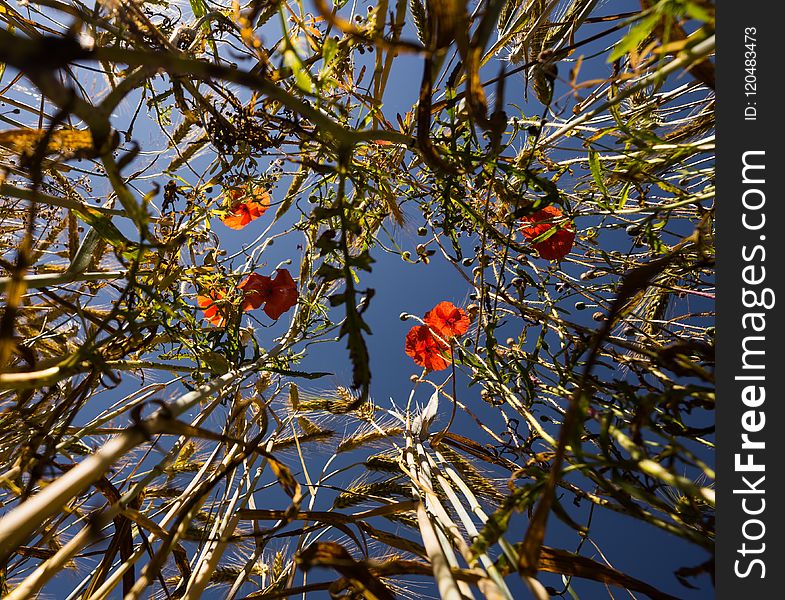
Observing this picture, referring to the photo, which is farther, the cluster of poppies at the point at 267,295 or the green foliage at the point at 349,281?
the cluster of poppies at the point at 267,295

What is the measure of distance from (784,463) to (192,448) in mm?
1294

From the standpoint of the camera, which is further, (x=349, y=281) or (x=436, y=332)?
(x=436, y=332)

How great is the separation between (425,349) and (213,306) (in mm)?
530

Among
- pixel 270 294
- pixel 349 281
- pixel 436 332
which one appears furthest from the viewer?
pixel 436 332

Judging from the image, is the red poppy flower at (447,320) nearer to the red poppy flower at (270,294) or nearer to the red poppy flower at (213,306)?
the red poppy flower at (270,294)

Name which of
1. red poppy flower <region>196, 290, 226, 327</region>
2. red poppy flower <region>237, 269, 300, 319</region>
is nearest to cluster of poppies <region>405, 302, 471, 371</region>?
red poppy flower <region>237, 269, 300, 319</region>

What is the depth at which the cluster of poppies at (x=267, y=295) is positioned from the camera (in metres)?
0.87

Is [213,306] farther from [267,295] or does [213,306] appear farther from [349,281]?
[349,281]

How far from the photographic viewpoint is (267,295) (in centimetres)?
89

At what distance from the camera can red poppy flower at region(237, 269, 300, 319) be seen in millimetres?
871

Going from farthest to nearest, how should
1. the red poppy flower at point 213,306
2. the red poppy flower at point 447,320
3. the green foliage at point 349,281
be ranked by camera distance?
the red poppy flower at point 447,320 → the red poppy flower at point 213,306 → the green foliage at point 349,281

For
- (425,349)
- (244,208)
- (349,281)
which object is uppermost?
(244,208)

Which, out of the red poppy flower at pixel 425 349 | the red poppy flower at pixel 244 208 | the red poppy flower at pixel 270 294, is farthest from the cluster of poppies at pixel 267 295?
the red poppy flower at pixel 425 349

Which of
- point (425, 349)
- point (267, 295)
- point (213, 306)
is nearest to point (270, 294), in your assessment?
point (267, 295)
